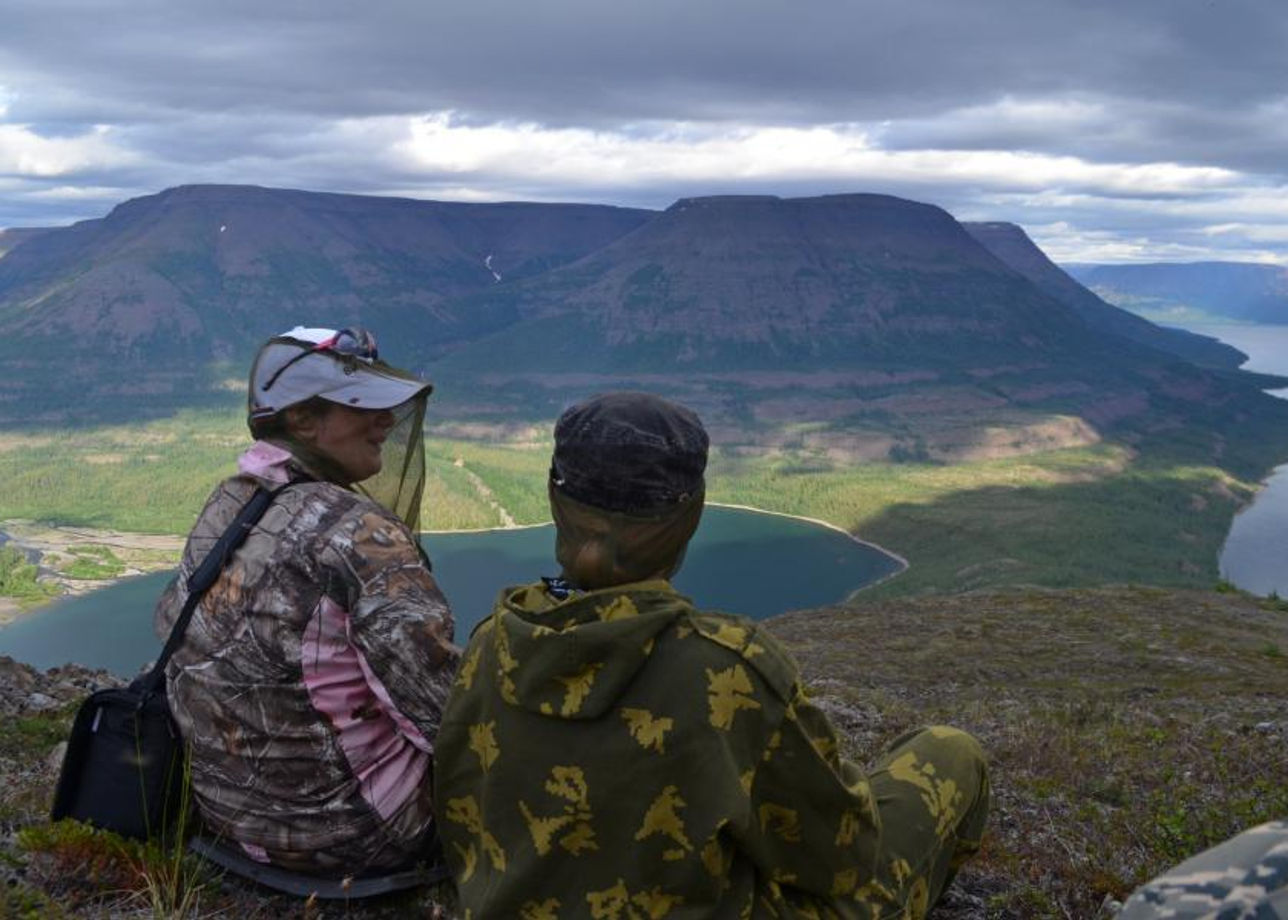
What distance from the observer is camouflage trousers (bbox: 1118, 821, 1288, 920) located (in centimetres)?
216

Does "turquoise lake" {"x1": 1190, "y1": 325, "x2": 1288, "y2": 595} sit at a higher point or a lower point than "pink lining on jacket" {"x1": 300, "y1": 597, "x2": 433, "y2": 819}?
lower

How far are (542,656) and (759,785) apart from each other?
77 centimetres

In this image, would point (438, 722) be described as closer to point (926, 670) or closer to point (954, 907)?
point (954, 907)

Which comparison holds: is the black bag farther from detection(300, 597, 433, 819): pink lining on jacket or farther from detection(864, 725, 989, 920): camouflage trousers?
detection(864, 725, 989, 920): camouflage trousers

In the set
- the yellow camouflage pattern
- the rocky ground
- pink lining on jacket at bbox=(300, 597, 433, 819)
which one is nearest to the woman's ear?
pink lining on jacket at bbox=(300, 597, 433, 819)

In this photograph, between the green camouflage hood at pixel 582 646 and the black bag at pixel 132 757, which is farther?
the black bag at pixel 132 757

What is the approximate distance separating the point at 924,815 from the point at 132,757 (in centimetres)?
332

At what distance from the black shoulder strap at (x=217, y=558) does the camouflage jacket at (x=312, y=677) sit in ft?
0.12

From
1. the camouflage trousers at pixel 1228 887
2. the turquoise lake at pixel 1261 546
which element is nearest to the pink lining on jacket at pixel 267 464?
the camouflage trousers at pixel 1228 887

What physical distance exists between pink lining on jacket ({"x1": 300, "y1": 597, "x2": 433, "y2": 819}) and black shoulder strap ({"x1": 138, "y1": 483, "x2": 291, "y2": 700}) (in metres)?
0.47

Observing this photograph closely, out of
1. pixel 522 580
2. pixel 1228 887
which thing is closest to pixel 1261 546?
pixel 522 580

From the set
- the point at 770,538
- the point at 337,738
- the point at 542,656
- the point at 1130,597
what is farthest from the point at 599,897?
the point at 770,538

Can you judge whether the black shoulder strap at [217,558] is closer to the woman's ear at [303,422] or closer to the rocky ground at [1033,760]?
the woman's ear at [303,422]

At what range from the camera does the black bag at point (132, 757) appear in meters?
4.75
